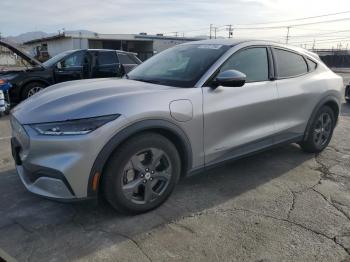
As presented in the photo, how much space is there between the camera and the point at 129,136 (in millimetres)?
2957

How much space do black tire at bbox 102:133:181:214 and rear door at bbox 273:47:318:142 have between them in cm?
166

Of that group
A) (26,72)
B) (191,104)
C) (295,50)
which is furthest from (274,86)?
(26,72)

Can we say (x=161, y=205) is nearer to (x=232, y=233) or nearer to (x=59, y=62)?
(x=232, y=233)

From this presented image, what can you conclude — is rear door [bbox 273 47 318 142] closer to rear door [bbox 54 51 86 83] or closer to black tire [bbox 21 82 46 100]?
rear door [bbox 54 51 86 83]

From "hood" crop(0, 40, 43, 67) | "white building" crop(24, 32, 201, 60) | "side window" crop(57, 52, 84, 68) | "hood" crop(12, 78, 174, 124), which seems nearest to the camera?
"hood" crop(12, 78, 174, 124)

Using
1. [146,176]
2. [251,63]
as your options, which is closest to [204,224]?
[146,176]

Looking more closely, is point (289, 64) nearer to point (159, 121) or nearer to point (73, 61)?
point (159, 121)

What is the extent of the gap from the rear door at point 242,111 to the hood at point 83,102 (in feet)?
1.89

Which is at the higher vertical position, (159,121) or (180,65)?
(180,65)

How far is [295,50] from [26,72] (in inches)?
255

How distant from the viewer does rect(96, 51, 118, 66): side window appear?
376 inches

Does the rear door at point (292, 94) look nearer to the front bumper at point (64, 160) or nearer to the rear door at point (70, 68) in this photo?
the front bumper at point (64, 160)

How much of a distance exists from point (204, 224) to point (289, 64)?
2.47 meters

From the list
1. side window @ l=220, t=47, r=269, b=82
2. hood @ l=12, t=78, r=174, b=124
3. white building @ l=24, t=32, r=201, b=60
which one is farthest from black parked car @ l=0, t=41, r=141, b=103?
white building @ l=24, t=32, r=201, b=60
